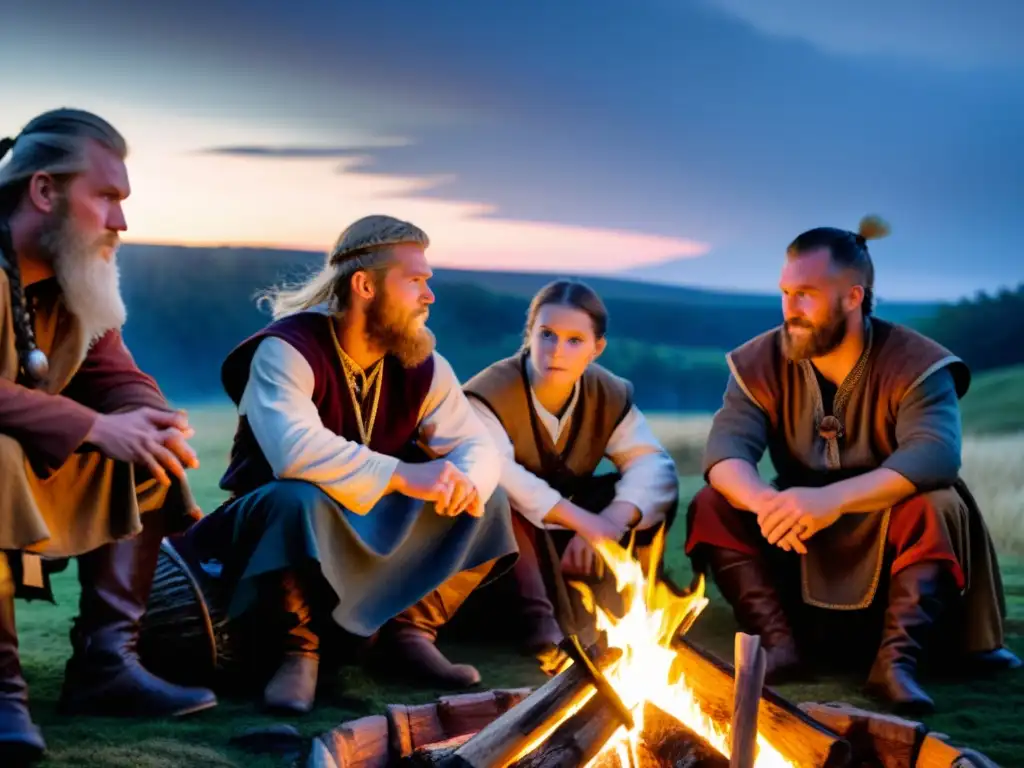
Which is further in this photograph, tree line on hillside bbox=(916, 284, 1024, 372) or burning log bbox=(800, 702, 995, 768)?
tree line on hillside bbox=(916, 284, 1024, 372)

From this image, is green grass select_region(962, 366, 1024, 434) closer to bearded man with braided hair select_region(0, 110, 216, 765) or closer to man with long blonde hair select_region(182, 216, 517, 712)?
man with long blonde hair select_region(182, 216, 517, 712)

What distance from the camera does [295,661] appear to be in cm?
361

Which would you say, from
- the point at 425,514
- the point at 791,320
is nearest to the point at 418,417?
the point at 425,514

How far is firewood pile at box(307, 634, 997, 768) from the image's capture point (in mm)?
2434

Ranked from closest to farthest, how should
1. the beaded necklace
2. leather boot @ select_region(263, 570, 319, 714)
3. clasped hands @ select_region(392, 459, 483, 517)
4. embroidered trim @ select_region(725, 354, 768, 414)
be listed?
1. leather boot @ select_region(263, 570, 319, 714)
2. clasped hands @ select_region(392, 459, 483, 517)
3. the beaded necklace
4. embroidered trim @ select_region(725, 354, 768, 414)

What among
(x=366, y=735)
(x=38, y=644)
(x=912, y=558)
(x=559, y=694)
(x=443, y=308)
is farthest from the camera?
(x=443, y=308)

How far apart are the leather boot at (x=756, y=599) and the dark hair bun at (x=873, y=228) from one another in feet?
3.68

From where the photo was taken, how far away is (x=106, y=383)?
358cm

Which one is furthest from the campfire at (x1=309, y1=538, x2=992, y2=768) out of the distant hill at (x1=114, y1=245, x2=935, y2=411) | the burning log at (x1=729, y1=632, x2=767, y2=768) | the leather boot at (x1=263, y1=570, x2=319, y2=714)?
the distant hill at (x1=114, y1=245, x2=935, y2=411)

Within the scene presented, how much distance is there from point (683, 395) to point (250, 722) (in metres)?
4.97

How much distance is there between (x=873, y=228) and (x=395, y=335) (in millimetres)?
1600

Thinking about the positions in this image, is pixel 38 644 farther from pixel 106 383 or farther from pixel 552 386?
pixel 552 386

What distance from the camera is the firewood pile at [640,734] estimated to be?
7.98ft

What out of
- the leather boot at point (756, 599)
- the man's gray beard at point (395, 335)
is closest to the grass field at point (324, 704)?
the leather boot at point (756, 599)
